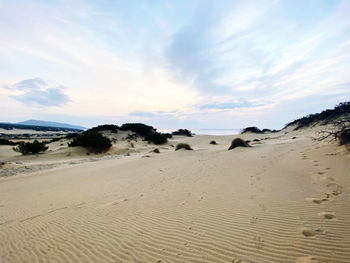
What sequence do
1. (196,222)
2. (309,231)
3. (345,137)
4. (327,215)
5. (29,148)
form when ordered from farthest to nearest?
(29,148), (345,137), (196,222), (327,215), (309,231)

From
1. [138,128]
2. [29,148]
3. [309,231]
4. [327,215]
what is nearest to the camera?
[309,231]

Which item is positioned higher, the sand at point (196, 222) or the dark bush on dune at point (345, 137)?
the dark bush on dune at point (345, 137)

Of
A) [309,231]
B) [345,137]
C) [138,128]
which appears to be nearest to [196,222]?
[309,231]

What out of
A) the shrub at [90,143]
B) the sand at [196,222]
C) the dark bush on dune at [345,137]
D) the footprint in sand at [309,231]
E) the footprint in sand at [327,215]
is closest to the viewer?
the sand at [196,222]

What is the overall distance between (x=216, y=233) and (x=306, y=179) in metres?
3.11

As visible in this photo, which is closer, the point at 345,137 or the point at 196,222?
the point at 196,222

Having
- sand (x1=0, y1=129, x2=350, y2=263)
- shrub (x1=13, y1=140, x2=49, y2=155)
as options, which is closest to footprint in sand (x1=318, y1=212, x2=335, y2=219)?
sand (x1=0, y1=129, x2=350, y2=263)

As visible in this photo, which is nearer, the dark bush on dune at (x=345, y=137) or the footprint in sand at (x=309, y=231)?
the footprint in sand at (x=309, y=231)

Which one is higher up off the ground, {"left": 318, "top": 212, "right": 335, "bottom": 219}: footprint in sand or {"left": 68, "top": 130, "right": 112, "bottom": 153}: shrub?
{"left": 68, "top": 130, "right": 112, "bottom": 153}: shrub

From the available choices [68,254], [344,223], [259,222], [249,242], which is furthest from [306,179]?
[68,254]

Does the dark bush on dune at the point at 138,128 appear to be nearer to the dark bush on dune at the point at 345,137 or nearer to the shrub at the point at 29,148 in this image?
the shrub at the point at 29,148

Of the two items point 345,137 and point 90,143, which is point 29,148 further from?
point 345,137

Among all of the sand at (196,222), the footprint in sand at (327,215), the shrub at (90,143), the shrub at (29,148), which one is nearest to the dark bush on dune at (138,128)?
the shrub at (90,143)

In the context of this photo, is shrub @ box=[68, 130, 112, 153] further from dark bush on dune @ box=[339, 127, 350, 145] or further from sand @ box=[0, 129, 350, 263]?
dark bush on dune @ box=[339, 127, 350, 145]
